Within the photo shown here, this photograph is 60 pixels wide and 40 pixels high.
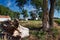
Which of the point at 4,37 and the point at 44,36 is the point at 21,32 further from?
the point at 44,36

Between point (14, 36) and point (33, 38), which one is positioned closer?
point (14, 36)

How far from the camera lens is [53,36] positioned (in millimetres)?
11312

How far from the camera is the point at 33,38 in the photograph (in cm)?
1057

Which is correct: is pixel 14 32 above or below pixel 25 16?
above

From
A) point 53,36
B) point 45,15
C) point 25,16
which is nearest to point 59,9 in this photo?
point 45,15

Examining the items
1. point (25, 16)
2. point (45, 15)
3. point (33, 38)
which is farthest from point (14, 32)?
point (25, 16)

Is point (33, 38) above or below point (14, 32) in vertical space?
below

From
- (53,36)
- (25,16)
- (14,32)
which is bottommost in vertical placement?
(25,16)

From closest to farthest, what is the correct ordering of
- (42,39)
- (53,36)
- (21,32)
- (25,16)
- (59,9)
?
(21,32)
(42,39)
(53,36)
(59,9)
(25,16)

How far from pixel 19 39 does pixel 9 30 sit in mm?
689

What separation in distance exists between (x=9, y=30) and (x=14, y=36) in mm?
414

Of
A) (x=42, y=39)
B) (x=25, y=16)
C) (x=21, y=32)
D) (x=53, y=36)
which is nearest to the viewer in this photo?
(x=21, y=32)

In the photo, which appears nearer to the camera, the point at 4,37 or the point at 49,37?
the point at 4,37

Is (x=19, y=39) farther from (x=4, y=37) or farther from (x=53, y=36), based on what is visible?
(x=53, y=36)
